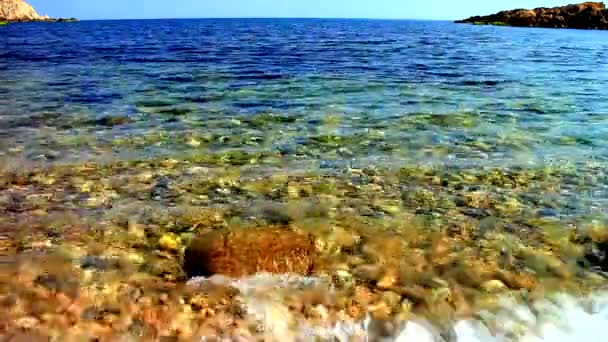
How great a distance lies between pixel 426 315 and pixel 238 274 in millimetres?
1955

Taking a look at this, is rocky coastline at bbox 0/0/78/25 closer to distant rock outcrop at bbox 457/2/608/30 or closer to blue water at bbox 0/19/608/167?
distant rock outcrop at bbox 457/2/608/30

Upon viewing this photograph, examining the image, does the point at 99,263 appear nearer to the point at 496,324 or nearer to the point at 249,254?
the point at 249,254

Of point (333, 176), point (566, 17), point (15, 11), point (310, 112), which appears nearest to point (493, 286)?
point (333, 176)

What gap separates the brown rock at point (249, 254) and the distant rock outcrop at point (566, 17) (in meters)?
108

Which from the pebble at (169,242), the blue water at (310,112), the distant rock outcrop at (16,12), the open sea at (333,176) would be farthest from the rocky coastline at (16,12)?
the pebble at (169,242)

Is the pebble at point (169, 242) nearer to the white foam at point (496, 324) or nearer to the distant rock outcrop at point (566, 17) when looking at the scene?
the white foam at point (496, 324)

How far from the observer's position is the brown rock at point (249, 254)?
5.40 m

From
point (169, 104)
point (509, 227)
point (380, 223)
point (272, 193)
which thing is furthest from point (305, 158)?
point (169, 104)

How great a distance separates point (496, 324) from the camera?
15.1 ft

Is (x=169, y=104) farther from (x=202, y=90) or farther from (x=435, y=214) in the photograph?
(x=435, y=214)

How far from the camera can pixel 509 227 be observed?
21.5 feet

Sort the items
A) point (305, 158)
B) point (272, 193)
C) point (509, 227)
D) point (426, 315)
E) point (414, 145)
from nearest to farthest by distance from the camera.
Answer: point (426, 315) → point (509, 227) → point (272, 193) → point (305, 158) → point (414, 145)

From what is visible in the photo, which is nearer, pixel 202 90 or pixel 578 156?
pixel 578 156

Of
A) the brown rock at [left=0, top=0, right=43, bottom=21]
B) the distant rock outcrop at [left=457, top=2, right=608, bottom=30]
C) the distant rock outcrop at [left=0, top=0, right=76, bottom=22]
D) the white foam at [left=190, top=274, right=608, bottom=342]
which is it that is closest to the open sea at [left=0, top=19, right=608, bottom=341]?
the white foam at [left=190, top=274, right=608, bottom=342]
